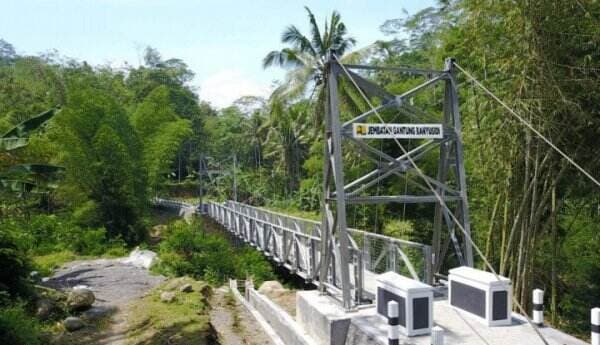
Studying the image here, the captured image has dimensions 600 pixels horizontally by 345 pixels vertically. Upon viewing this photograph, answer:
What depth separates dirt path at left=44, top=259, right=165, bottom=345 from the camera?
5.72 m

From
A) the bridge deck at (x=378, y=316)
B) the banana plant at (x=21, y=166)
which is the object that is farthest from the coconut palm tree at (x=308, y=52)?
the banana plant at (x=21, y=166)

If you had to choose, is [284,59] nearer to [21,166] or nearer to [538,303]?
[21,166]

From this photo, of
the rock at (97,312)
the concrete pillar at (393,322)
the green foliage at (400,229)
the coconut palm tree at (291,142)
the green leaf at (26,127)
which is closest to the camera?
the concrete pillar at (393,322)

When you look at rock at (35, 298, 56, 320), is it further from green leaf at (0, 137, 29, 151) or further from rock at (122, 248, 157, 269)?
rock at (122, 248, 157, 269)

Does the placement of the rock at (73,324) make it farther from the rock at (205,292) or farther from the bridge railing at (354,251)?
the bridge railing at (354,251)

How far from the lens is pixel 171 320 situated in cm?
589

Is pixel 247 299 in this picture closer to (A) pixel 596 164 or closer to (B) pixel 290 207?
(A) pixel 596 164

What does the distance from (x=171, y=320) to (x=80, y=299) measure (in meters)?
1.62

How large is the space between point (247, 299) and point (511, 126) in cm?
534

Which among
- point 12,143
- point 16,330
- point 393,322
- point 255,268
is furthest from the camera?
point 255,268

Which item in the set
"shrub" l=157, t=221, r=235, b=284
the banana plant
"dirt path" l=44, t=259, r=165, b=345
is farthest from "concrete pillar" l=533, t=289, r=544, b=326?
"shrub" l=157, t=221, r=235, b=284

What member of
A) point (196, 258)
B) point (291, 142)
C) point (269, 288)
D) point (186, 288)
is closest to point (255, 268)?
point (196, 258)

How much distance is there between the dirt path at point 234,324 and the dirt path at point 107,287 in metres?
1.20

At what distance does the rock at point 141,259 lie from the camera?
36.1ft
